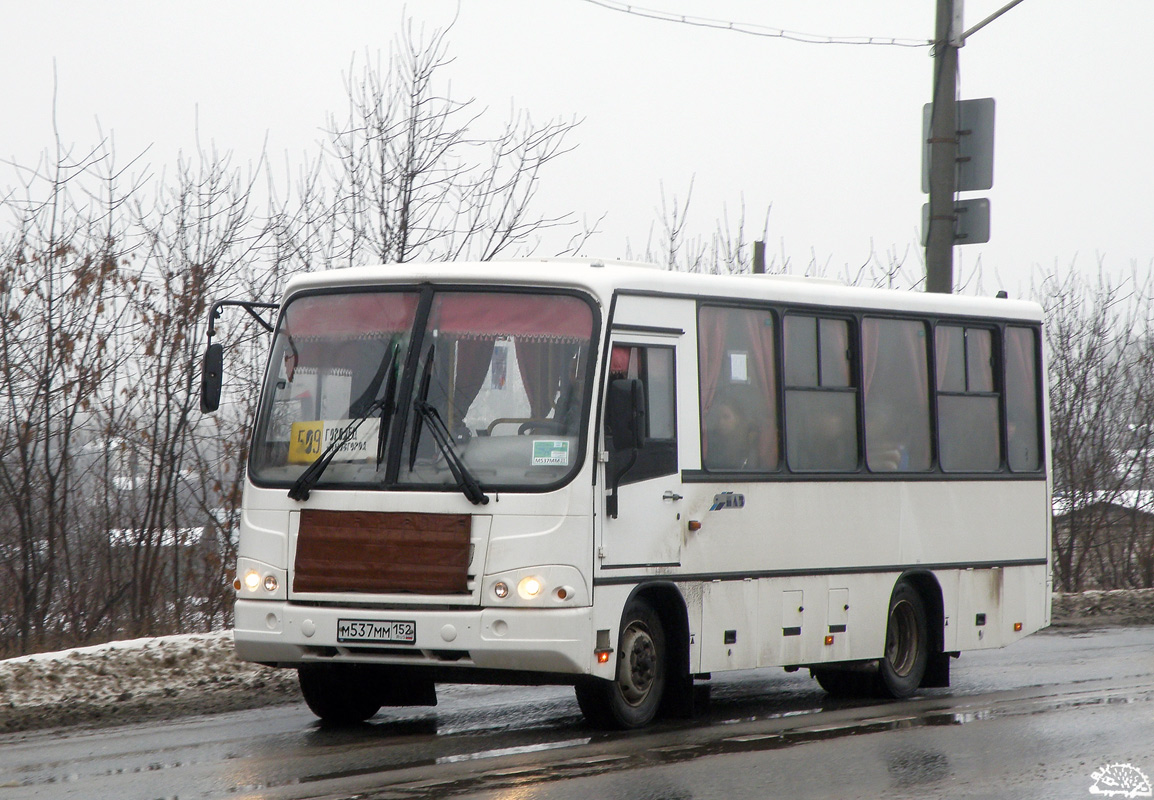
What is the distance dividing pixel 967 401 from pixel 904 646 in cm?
205

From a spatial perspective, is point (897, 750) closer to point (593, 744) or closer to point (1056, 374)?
point (593, 744)

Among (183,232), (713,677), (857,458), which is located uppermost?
(183,232)

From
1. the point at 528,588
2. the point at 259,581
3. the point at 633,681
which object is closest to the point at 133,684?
the point at 259,581

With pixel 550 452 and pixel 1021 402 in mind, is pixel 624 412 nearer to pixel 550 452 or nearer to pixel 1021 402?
pixel 550 452

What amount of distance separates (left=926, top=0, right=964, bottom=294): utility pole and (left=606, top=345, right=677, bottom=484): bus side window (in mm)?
6869

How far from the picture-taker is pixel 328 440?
32.0 ft

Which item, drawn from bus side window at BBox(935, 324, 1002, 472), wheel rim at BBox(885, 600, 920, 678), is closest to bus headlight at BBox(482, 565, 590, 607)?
wheel rim at BBox(885, 600, 920, 678)

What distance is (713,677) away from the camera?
13.9 m

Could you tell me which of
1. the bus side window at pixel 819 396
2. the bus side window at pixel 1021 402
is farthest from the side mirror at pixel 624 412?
the bus side window at pixel 1021 402

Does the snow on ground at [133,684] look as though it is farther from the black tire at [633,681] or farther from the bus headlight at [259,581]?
the black tire at [633,681]

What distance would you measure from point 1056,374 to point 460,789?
1963cm

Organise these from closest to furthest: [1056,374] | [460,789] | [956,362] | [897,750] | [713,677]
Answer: [460,789], [897,750], [956,362], [713,677], [1056,374]

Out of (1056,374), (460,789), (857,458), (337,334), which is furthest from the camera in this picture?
(1056,374)

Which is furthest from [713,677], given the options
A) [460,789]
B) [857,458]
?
[460,789]
